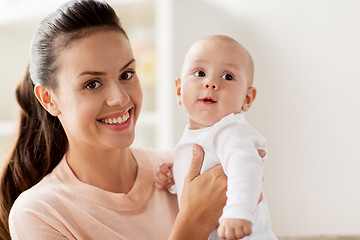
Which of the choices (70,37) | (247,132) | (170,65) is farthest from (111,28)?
(170,65)

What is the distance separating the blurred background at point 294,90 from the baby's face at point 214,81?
111 cm

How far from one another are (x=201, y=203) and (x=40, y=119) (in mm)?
765

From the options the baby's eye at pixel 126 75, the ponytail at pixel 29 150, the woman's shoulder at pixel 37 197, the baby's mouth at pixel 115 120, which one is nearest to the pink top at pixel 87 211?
the woman's shoulder at pixel 37 197

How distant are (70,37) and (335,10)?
1531mm

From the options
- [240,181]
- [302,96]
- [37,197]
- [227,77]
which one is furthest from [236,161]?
[302,96]

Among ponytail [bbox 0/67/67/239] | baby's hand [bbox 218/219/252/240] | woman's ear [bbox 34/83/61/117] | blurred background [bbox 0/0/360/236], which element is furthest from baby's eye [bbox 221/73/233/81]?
blurred background [bbox 0/0/360/236]

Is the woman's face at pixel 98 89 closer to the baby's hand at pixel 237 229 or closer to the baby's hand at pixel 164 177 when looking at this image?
the baby's hand at pixel 164 177

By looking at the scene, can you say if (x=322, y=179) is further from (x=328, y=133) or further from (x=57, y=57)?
(x=57, y=57)

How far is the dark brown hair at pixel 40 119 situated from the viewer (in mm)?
1499

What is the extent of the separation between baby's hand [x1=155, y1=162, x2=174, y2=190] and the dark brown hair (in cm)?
41

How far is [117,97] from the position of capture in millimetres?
1428

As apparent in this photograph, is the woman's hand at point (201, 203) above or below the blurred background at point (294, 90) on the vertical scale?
below

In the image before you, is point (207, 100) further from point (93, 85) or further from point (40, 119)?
point (40, 119)

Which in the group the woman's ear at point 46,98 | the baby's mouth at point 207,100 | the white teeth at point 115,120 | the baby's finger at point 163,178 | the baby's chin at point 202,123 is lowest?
the baby's finger at point 163,178
